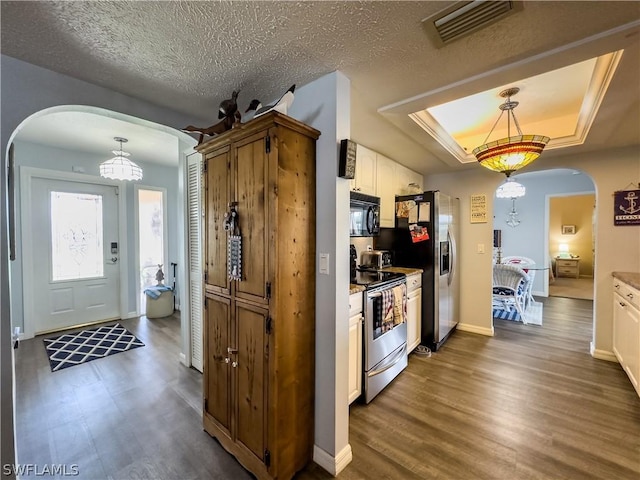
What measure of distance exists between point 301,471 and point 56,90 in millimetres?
2743

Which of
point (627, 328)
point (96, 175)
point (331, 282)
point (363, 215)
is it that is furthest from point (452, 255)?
point (96, 175)

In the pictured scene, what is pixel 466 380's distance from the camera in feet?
8.58

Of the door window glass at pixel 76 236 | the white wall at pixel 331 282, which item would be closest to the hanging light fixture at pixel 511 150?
the white wall at pixel 331 282

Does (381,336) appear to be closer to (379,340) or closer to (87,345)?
(379,340)

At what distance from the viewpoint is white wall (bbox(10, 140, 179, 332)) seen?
353 cm

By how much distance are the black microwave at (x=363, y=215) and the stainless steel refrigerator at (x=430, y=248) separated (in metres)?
0.56

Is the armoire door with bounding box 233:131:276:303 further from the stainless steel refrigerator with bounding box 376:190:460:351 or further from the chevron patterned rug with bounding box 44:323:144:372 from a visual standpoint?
the chevron patterned rug with bounding box 44:323:144:372

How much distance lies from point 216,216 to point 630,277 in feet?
12.6

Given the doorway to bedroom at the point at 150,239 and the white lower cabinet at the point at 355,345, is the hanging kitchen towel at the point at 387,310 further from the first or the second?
the doorway to bedroom at the point at 150,239

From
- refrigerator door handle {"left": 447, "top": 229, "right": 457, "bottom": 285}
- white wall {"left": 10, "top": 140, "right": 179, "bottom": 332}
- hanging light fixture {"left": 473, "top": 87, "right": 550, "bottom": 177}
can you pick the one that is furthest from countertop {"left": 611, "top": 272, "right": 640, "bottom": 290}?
white wall {"left": 10, "top": 140, "right": 179, "bottom": 332}

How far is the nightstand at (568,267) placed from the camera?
7.63 m

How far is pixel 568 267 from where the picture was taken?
25.3ft

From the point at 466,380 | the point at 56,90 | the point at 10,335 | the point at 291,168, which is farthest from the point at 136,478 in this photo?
the point at 466,380

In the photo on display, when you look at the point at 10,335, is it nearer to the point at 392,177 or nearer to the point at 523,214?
the point at 392,177
